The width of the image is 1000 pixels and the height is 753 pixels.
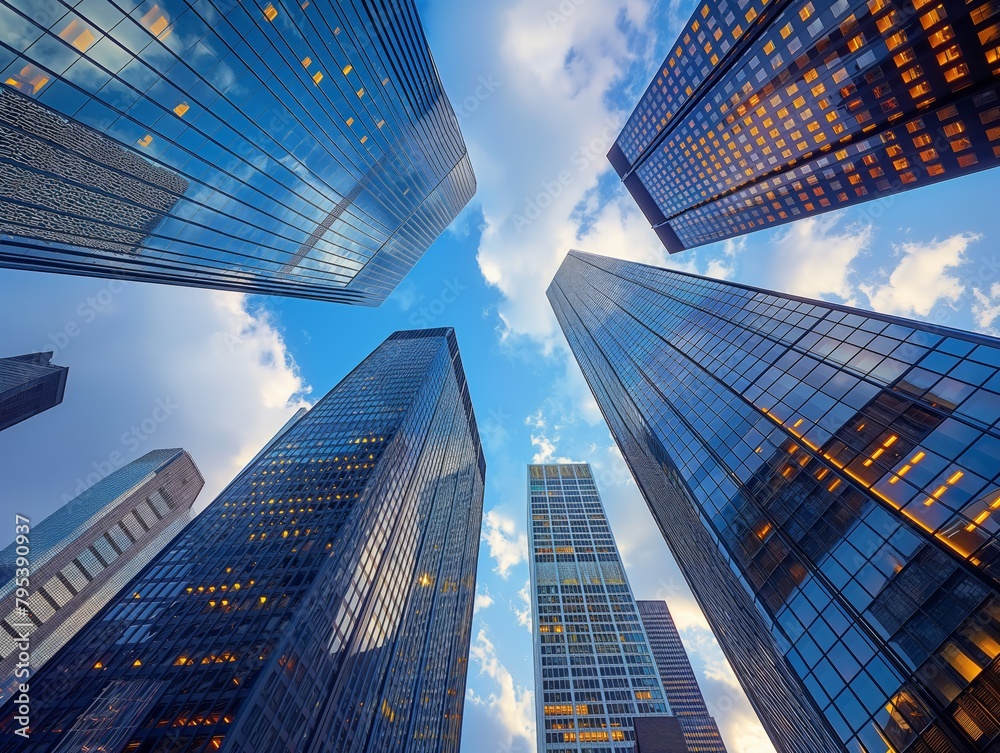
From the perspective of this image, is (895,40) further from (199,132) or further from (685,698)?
(685,698)

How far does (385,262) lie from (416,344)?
210ft

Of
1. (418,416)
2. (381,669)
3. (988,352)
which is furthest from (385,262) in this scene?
(988,352)

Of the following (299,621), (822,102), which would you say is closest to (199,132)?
(299,621)

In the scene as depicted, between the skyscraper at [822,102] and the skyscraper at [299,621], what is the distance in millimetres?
88699

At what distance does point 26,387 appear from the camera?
11219 cm

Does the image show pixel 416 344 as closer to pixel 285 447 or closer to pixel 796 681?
pixel 285 447

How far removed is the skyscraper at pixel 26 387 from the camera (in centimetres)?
10881

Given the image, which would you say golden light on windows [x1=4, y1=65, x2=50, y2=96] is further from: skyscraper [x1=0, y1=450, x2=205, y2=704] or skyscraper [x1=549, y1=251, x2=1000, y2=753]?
skyscraper [x1=0, y1=450, x2=205, y2=704]

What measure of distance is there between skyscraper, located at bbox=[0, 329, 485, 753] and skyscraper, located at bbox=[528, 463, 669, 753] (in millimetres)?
25651

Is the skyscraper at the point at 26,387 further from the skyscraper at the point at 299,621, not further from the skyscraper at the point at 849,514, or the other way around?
the skyscraper at the point at 849,514

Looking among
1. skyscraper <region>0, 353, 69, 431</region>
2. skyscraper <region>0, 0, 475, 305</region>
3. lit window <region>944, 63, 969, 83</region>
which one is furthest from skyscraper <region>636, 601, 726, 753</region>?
skyscraper <region>0, 353, 69, 431</region>

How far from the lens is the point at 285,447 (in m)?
94.8

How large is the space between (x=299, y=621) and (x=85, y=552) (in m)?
142

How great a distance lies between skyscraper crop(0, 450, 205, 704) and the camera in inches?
4757
